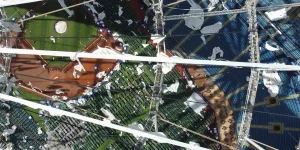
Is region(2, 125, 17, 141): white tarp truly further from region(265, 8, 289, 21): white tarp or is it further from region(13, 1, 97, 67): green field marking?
region(265, 8, 289, 21): white tarp

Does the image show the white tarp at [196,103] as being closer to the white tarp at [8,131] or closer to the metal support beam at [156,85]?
the metal support beam at [156,85]

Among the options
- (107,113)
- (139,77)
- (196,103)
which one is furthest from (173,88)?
(107,113)

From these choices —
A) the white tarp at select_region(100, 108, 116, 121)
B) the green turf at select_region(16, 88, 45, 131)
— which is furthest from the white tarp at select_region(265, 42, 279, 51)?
the green turf at select_region(16, 88, 45, 131)

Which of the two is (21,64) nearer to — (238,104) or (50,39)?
(50,39)

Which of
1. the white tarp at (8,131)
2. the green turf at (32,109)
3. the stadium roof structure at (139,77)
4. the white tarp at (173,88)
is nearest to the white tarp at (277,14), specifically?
the stadium roof structure at (139,77)

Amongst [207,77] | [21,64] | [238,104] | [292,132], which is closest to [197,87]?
[207,77]

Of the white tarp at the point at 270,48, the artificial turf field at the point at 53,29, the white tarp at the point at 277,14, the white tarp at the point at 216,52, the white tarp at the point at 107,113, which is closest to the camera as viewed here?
the white tarp at the point at 107,113

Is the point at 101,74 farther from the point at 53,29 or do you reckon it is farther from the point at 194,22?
the point at 194,22
